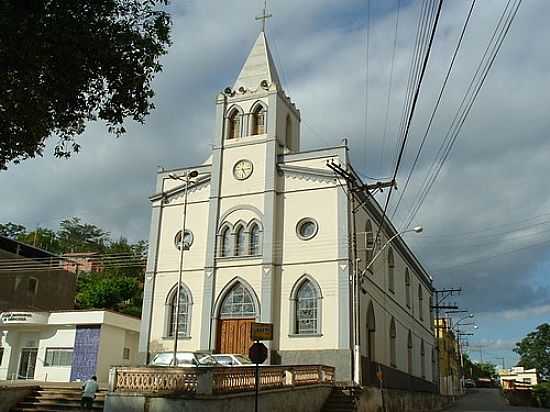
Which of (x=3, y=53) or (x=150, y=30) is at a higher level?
(x=150, y=30)

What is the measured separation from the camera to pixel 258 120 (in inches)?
1233

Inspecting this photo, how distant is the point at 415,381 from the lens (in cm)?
4116

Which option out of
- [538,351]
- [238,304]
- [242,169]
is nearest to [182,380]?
[238,304]

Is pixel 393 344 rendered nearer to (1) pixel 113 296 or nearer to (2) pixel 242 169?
(2) pixel 242 169

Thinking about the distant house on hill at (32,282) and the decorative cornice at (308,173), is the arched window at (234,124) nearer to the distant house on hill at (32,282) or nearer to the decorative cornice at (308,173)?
the decorative cornice at (308,173)

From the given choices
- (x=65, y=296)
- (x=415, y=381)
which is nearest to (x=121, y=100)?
(x=415, y=381)

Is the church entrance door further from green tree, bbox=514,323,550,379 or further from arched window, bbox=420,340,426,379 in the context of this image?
green tree, bbox=514,323,550,379

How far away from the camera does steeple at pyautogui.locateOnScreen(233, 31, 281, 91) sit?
32250 millimetres

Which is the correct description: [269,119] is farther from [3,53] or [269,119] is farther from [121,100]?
[3,53]

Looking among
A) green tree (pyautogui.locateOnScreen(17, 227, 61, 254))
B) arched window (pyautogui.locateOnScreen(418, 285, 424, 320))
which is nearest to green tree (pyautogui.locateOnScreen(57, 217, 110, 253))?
green tree (pyautogui.locateOnScreen(17, 227, 61, 254))

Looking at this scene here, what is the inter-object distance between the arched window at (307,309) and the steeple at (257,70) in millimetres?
10774

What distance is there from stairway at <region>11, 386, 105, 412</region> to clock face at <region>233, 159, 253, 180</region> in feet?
43.1

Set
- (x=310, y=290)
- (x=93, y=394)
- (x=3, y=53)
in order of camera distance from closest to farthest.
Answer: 1. (x=3, y=53)
2. (x=93, y=394)
3. (x=310, y=290)

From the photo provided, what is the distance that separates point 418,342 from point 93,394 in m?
31.1
